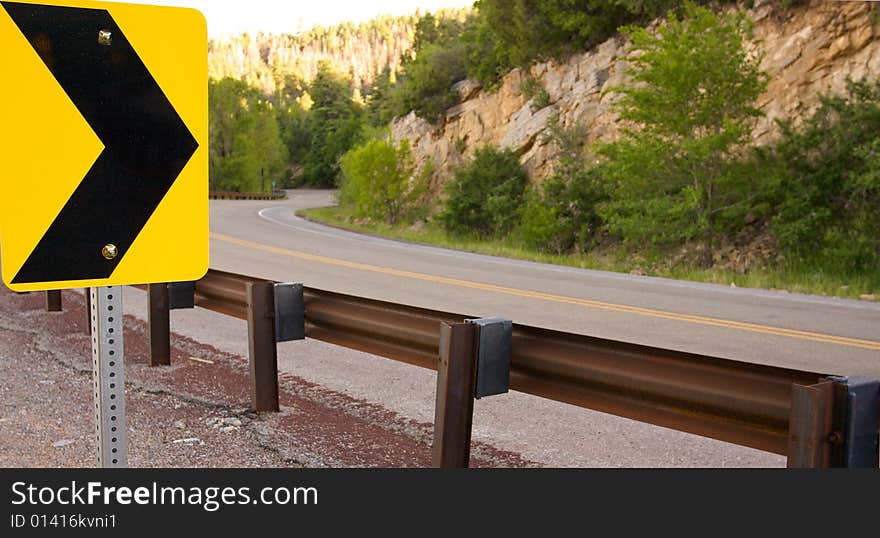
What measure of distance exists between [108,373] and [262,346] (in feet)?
11.1

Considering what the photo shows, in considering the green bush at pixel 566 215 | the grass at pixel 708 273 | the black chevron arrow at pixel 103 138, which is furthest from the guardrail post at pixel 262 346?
the green bush at pixel 566 215

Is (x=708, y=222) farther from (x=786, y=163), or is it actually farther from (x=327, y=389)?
(x=327, y=389)

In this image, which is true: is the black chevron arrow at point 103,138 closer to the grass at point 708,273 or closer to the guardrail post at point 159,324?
the guardrail post at point 159,324

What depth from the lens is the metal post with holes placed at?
8.25 ft

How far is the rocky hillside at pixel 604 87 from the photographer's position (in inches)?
844

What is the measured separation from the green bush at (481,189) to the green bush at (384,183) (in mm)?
4914

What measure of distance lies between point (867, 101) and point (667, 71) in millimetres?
4208

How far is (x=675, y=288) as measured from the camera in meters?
14.4

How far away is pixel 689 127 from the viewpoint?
19422 millimetres

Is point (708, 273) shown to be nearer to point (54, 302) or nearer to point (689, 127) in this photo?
point (689, 127)

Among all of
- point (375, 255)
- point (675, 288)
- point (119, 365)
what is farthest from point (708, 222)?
point (119, 365)

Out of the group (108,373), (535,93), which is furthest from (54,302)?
(535,93)

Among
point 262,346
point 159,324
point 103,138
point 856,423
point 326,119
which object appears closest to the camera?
point 103,138

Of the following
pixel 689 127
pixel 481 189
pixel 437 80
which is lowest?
pixel 481 189
